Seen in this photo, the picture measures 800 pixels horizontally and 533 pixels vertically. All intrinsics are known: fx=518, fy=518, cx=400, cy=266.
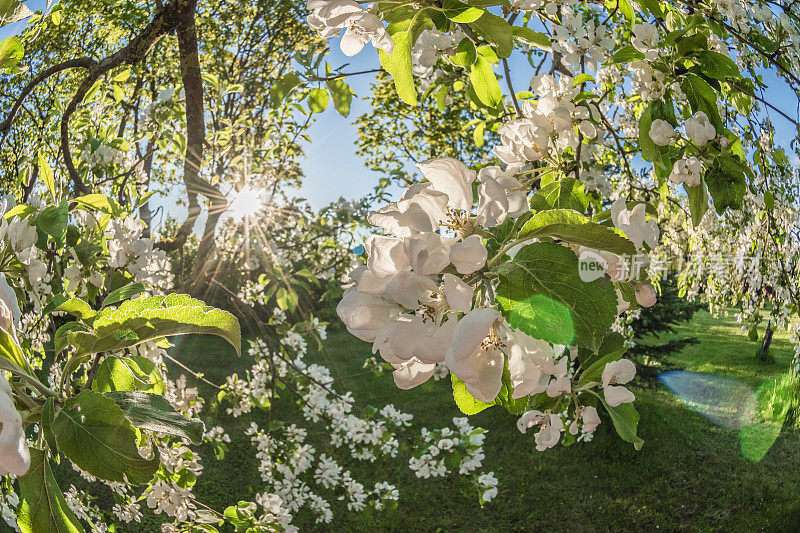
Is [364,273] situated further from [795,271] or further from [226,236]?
[795,271]

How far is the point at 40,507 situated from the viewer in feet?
1.70

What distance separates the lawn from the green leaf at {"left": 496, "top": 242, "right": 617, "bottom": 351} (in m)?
3.30

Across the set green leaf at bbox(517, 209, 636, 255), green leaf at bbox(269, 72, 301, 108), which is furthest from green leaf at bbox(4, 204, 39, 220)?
green leaf at bbox(517, 209, 636, 255)

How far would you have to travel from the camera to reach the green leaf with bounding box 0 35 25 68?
86 centimetres

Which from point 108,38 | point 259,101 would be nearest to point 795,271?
point 259,101

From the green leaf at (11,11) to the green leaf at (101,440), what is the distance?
684mm

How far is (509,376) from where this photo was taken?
2.02 ft

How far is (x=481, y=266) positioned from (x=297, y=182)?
626cm

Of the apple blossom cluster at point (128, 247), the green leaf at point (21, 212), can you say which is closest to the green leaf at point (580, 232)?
the green leaf at point (21, 212)

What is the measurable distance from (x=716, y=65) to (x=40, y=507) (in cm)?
122

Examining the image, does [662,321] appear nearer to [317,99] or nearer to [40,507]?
[317,99]

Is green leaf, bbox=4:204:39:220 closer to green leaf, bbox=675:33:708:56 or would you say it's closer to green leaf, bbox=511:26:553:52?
green leaf, bbox=511:26:553:52

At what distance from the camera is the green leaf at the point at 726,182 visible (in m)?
0.98

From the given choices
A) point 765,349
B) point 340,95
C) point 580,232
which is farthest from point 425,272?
point 765,349
